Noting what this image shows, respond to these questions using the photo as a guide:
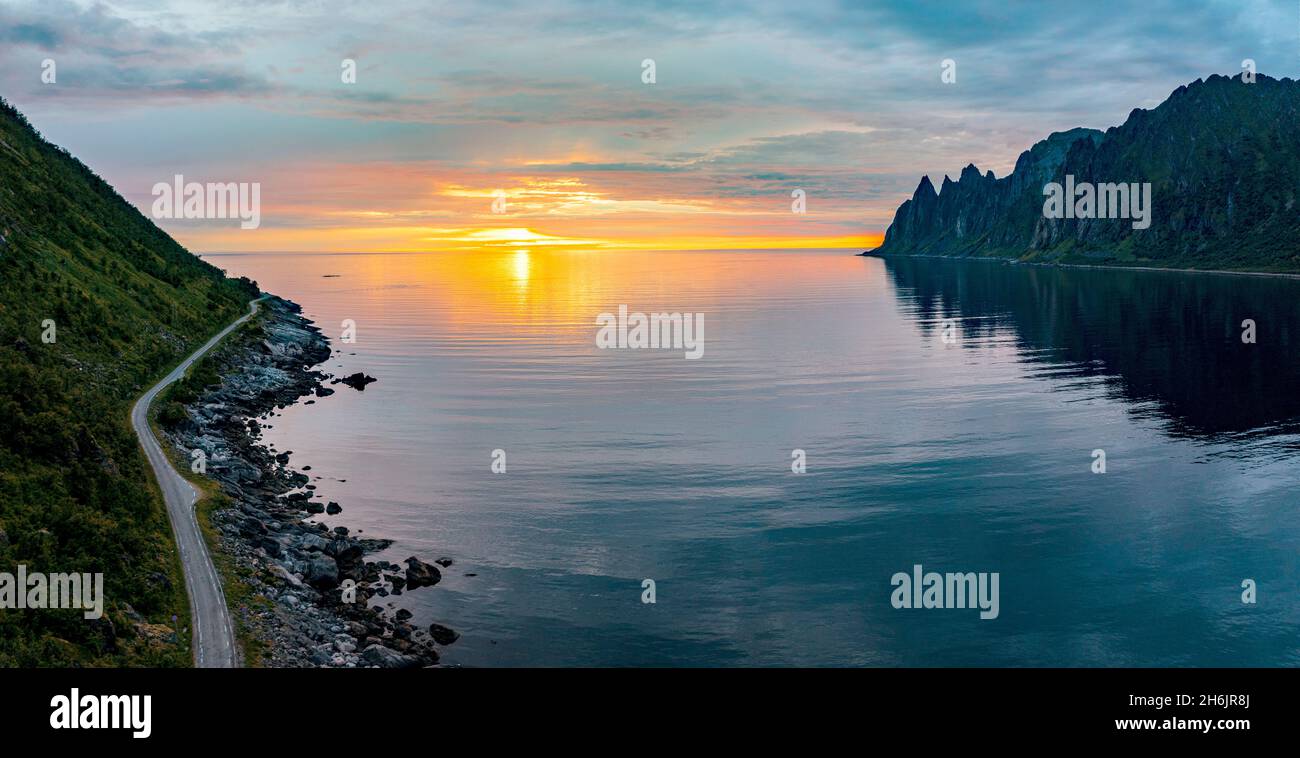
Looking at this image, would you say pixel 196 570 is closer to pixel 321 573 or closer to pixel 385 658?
pixel 321 573

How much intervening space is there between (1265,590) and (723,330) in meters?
122

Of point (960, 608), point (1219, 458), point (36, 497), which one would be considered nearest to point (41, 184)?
point (36, 497)

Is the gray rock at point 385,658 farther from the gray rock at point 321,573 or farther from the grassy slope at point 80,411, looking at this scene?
the gray rock at point 321,573
